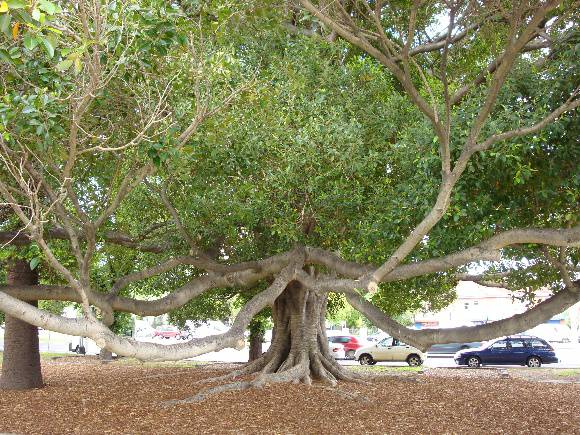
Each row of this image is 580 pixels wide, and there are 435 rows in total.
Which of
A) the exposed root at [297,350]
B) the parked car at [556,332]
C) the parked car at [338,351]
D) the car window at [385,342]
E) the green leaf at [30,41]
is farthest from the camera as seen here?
the parked car at [556,332]

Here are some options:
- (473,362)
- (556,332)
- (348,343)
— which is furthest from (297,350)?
(556,332)

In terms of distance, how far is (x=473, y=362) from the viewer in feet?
80.7

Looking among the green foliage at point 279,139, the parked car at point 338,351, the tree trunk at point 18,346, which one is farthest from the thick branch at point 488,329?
the parked car at point 338,351

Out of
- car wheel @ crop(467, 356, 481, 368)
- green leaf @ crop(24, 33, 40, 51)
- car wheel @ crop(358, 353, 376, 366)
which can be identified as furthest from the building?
green leaf @ crop(24, 33, 40, 51)

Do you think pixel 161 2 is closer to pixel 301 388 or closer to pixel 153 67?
pixel 153 67

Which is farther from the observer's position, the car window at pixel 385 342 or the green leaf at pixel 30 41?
the car window at pixel 385 342

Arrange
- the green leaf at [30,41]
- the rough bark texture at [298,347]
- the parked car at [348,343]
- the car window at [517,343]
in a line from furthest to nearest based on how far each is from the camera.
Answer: the parked car at [348,343]
the car window at [517,343]
the rough bark texture at [298,347]
the green leaf at [30,41]

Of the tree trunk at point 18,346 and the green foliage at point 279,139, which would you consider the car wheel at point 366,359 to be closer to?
the green foliage at point 279,139

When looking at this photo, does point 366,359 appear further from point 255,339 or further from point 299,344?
point 299,344

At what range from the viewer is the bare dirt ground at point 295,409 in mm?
8977

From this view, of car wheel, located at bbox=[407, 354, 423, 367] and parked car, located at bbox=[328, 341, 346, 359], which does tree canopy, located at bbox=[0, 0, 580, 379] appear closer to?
car wheel, located at bbox=[407, 354, 423, 367]

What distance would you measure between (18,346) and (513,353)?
18.7 m

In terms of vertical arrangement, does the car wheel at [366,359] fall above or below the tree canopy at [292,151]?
below

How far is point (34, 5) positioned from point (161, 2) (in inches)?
137
